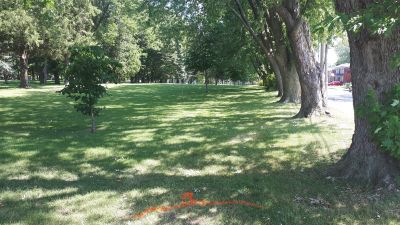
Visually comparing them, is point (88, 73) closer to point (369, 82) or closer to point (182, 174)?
point (182, 174)

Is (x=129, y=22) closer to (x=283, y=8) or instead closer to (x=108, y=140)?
(x=283, y=8)

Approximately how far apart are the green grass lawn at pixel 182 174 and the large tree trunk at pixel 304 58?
4.83 ft

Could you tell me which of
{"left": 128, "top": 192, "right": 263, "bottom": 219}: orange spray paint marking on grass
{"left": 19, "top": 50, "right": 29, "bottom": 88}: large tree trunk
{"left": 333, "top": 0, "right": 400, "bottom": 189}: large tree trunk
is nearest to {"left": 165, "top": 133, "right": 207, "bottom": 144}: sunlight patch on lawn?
{"left": 128, "top": 192, "right": 263, "bottom": 219}: orange spray paint marking on grass

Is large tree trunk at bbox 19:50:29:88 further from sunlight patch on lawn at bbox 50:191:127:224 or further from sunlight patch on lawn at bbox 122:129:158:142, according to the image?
sunlight patch on lawn at bbox 50:191:127:224

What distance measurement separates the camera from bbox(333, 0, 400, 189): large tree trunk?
19.4 feet

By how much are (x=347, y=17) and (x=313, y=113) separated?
1032cm

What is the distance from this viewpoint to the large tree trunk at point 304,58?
549 inches

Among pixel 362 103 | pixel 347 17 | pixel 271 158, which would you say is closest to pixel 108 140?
pixel 271 158

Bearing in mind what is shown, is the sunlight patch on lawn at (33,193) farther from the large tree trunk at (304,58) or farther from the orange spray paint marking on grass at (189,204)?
the large tree trunk at (304,58)

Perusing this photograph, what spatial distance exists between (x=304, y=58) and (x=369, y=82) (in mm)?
8089

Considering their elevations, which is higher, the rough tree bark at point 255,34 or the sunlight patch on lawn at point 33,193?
the rough tree bark at point 255,34

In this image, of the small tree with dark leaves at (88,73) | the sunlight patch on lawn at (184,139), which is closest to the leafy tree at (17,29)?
the small tree with dark leaves at (88,73)

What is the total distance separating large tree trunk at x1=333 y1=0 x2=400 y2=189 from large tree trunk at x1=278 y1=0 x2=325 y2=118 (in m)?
7.66

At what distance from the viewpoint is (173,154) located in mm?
8914
